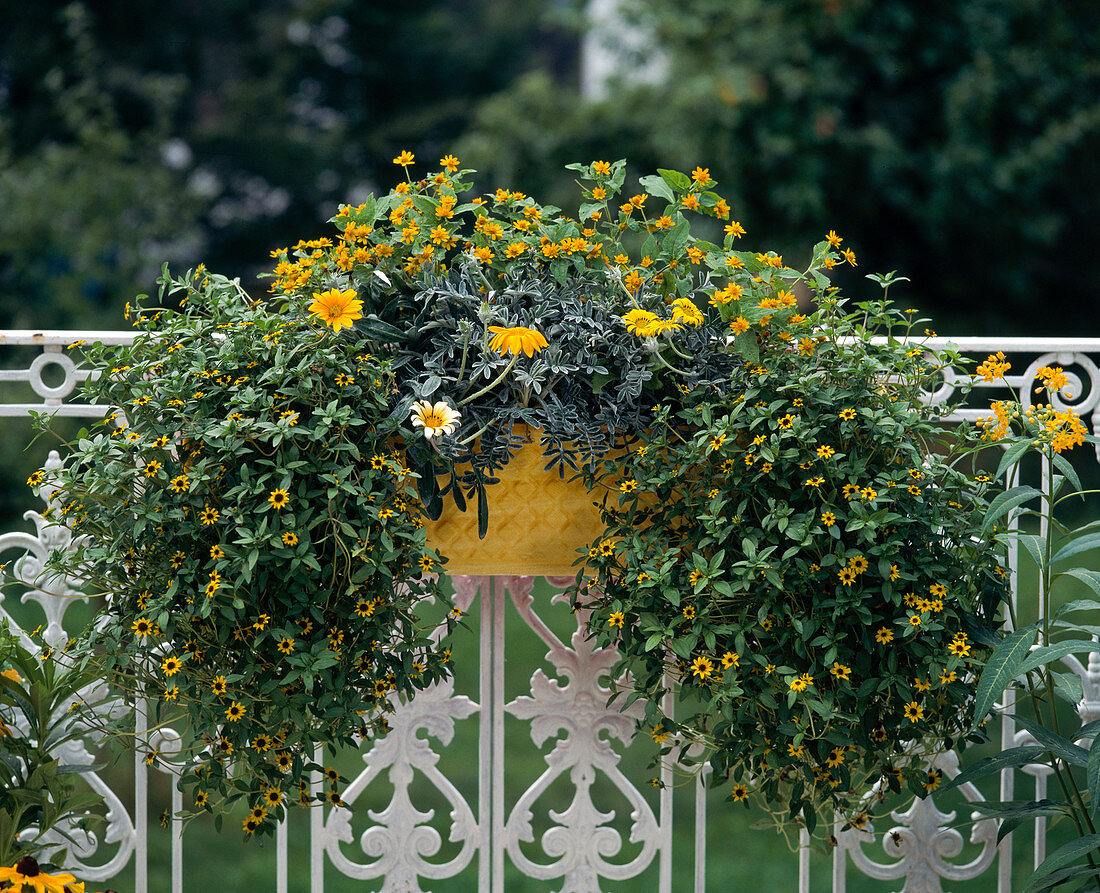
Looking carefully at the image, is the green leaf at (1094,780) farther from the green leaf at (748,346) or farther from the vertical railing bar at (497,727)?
the vertical railing bar at (497,727)

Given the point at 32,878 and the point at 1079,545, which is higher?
the point at 1079,545

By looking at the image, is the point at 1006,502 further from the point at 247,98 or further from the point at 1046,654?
the point at 247,98

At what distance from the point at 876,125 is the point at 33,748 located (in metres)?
5.49

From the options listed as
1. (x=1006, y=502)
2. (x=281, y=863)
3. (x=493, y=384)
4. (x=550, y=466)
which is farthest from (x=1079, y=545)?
(x=281, y=863)

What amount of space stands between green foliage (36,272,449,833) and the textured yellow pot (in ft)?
0.31

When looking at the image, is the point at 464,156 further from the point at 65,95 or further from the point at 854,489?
the point at 854,489

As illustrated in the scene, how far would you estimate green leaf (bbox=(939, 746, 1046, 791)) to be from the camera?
58.9 inches

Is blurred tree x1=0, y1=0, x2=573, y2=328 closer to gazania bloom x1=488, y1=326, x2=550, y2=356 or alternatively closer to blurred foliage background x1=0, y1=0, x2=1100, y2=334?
blurred foliage background x1=0, y1=0, x2=1100, y2=334

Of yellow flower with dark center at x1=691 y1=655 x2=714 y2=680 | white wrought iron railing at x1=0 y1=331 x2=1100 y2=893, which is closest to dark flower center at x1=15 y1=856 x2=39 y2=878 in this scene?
white wrought iron railing at x1=0 y1=331 x2=1100 y2=893

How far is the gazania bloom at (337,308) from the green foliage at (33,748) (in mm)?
660

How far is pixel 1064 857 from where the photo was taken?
1.46 metres

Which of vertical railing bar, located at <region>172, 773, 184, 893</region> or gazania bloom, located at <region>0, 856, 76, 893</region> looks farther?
vertical railing bar, located at <region>172, 773, 184, 893</region>

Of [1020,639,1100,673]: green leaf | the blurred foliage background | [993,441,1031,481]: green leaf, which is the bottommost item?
[1020,639,1100,673]: green leaf

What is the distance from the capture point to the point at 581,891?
171 cm
